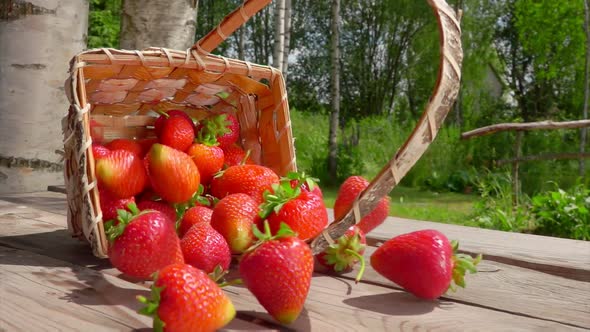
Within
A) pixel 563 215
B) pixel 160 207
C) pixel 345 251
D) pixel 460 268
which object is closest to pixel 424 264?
pixel 460 268

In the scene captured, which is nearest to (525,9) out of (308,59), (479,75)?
(479,75)

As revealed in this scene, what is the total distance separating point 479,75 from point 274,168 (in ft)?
46.1

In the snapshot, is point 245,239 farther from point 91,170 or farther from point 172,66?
point 172,66

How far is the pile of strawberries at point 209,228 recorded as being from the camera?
80 cm

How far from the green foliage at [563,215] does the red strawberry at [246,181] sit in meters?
3.00

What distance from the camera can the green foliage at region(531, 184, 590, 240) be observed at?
3766 mm

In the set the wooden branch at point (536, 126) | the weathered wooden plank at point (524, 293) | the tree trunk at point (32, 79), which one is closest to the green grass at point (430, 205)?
the wooden branch at point (536, 126)

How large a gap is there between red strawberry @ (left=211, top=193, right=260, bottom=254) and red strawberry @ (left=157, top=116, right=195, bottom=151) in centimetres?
26

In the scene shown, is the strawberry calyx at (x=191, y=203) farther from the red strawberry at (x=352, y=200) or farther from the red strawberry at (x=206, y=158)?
the red strawberry at (x=352, y=200)

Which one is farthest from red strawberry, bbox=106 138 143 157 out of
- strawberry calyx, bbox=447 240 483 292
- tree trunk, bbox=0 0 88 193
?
tree trunk, bbox=0 0 88 193

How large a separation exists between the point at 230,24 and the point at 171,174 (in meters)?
0.40

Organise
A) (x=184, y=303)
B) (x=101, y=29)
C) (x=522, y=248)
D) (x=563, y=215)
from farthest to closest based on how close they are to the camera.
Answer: (x=101, y=29), (x=563, y=215), (x=522, y=248), (x=184, y=303)

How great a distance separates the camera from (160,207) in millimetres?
1237

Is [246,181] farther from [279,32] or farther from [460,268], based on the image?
[279,32]
